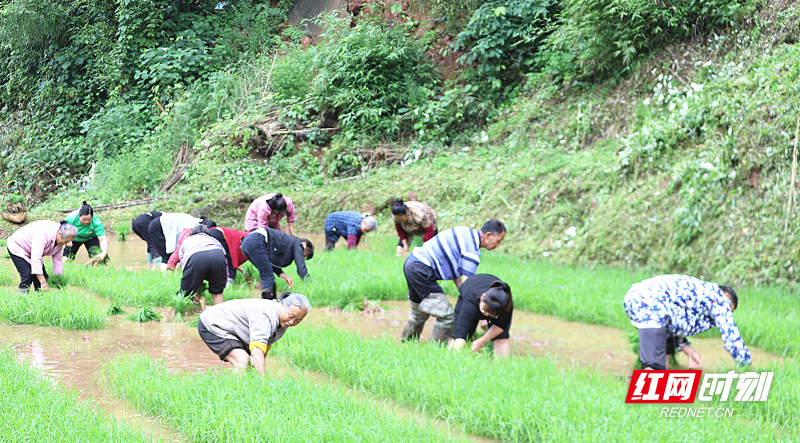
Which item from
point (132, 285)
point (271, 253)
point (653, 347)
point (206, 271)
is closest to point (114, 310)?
point (132, 285)

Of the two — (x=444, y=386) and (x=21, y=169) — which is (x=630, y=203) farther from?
(x=21, y=169)

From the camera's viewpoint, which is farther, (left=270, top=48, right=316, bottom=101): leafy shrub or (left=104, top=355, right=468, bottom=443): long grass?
(left=270, top=48, right=316, bottom=101): leafy shrub

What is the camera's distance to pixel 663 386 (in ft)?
15.7

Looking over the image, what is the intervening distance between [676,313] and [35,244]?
648 centimetres

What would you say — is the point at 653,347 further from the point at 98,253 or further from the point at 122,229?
the point at 122,229

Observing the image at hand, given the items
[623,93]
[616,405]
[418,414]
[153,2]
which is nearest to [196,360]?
[418,414]

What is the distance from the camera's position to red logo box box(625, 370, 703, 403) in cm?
458

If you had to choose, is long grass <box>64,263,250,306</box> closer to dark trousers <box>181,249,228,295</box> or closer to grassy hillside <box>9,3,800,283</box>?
dark trousers <box>181,249,228,295</box>

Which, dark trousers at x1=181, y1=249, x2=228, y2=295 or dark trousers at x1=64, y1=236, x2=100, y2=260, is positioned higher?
dark trousers at x1=181, y1=249, x2=228, y2=295

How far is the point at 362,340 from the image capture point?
5.98m

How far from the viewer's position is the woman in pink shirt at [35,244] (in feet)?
24.6

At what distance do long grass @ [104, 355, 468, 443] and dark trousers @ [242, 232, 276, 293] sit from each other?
2.79 meters

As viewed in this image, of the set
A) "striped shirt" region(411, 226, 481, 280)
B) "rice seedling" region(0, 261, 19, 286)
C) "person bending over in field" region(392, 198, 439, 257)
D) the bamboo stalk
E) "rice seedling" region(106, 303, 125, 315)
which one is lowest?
"rice seedling" region(0, 261, 19, 286)

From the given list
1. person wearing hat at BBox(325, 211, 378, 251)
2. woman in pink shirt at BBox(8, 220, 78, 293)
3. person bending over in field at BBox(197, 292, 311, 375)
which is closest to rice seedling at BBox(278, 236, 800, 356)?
person wearing hat at BBox(325, 211, 378, 251)
